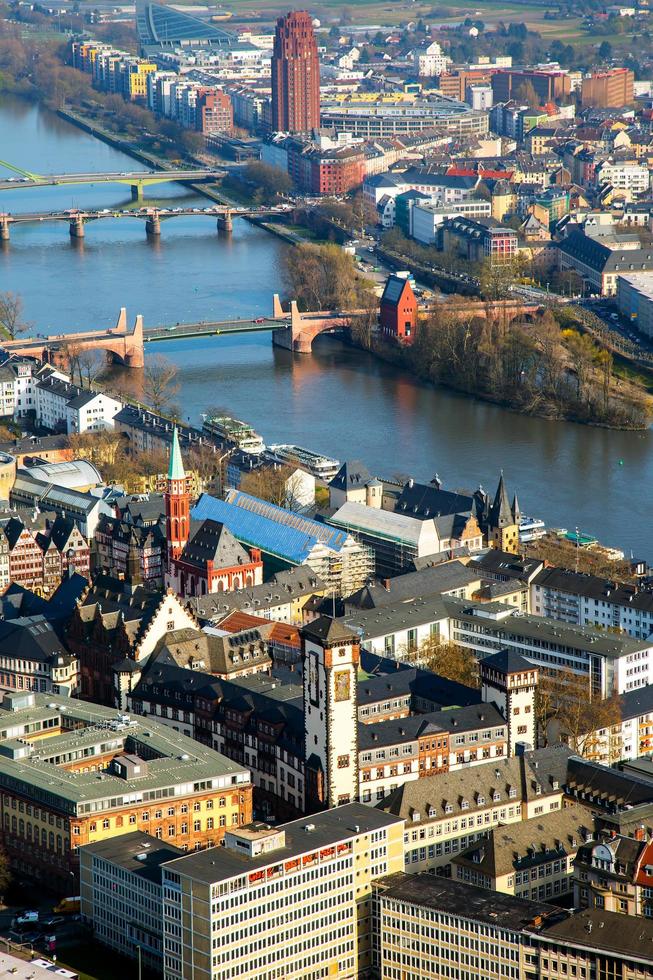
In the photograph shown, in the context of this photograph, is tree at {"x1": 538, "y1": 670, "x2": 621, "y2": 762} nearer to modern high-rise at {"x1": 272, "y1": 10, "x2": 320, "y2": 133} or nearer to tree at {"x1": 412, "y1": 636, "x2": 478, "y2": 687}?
tree at {"x1": 412, "y1": 636, "x2": 478, "y2": 687}

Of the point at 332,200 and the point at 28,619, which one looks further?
the point at 332,200

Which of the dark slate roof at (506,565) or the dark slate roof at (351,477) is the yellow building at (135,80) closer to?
the dark slate roof at (351,477)

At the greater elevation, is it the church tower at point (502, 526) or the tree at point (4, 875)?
the church tower at point (502, 526)

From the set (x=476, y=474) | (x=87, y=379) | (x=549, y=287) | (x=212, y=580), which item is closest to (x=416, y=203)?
(x=549, y=287)

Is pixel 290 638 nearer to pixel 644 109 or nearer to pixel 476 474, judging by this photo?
pixel 476 474

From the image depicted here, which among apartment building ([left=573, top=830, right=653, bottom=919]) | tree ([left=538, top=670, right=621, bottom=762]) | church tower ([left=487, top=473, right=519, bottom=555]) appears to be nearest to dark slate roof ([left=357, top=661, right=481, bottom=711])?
tree ([left=538, top=670, right=621, bottom=762])

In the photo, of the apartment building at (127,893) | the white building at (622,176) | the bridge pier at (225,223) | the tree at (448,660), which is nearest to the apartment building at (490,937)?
the apartment building at (127,893)

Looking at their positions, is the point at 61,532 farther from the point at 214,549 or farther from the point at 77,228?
the point at 77,228
